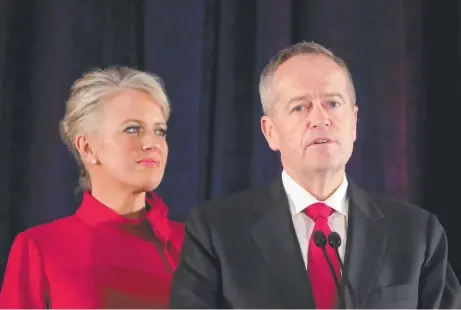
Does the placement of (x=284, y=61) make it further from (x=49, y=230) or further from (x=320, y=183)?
(x=49, y=230)

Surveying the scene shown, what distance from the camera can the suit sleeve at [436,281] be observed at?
4.38ft

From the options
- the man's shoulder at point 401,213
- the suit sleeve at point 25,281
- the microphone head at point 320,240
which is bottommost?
the suit sleeve at point 25,281

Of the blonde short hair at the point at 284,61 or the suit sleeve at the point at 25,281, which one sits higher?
the blonde short hair at the point at 284,61

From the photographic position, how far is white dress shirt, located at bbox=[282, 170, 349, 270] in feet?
4.48

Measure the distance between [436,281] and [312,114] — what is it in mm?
454

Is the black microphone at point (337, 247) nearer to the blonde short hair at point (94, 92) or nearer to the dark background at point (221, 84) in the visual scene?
the dark background at point (221, 84)

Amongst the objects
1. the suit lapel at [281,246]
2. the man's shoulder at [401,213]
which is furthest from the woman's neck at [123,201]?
the man's shoulder at [401,213]

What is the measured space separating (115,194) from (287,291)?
→ 1.70ft

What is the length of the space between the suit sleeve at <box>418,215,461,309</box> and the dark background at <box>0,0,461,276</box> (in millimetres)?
278

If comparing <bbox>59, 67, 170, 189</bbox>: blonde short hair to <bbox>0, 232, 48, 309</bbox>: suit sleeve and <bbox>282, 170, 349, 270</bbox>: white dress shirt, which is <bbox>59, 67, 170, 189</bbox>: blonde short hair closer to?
<bbox>0, 232, 48, 309</bbox>: suit sleeve

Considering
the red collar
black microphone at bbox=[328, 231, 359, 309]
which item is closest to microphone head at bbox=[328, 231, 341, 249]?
black microphone at bbox=[328, 231, 359, 309]

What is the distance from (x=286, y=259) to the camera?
1.31 m

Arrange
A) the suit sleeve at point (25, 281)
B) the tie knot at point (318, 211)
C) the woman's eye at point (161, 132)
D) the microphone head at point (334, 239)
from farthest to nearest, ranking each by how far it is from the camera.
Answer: the woman's eye at point (161, 132) < the suit sleeve at point (25, 281) < the tie knot at point (318, 211) < the microphone head at point (334, 239)

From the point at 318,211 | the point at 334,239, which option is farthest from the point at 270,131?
the point at 334,239
